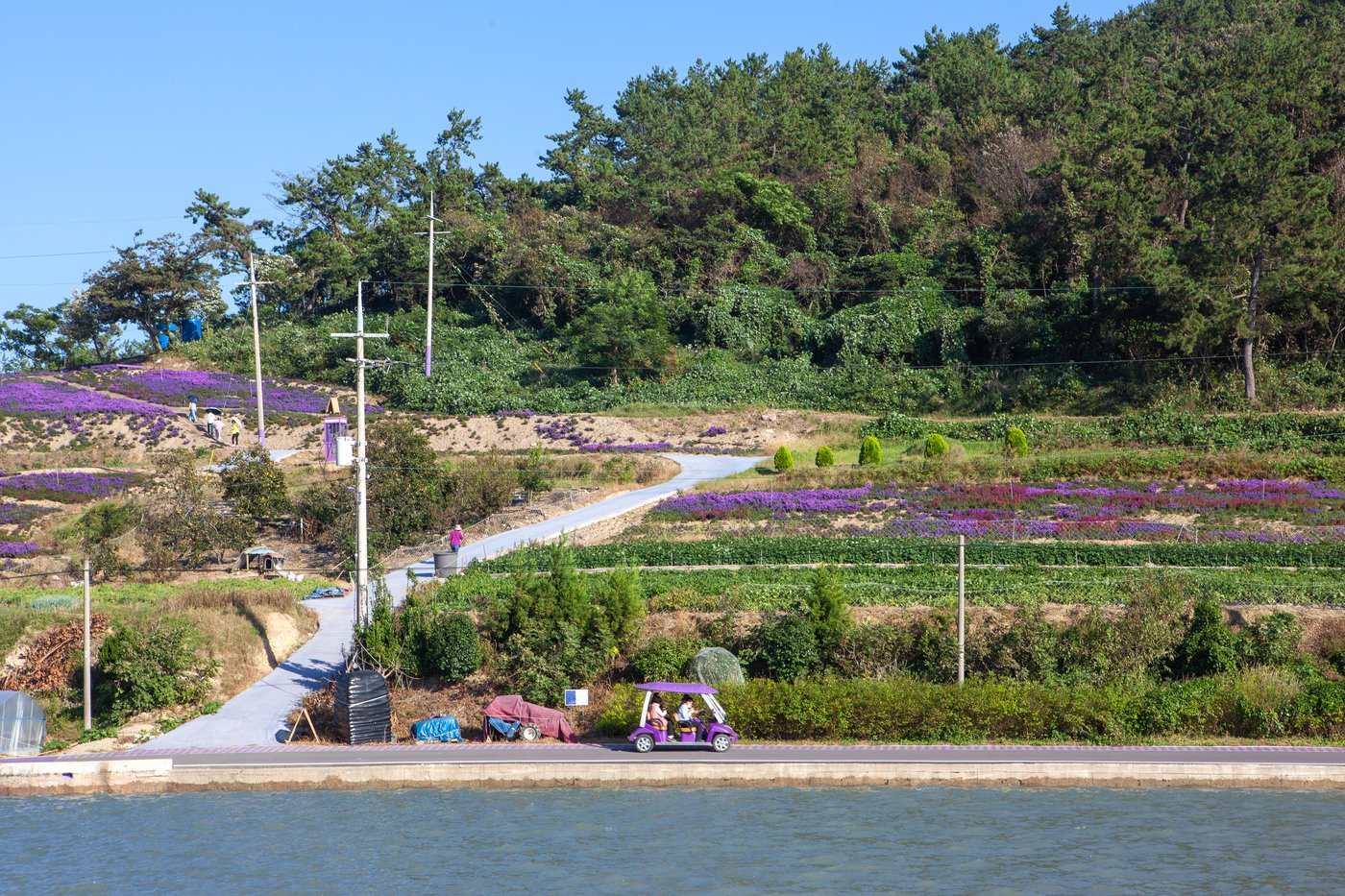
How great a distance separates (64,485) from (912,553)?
3044 centimetres

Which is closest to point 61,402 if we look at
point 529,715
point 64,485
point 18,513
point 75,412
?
point 75,412

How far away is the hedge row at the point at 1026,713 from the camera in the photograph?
24.4 meters

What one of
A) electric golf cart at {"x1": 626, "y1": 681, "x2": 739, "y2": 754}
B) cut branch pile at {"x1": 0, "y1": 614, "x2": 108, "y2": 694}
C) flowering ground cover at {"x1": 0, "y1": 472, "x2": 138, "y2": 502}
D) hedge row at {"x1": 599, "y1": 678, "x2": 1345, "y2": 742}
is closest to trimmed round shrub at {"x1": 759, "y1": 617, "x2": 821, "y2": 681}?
hedge row at {"x1": 599, "y1": 678, "x2": 1345, "y2": 742}

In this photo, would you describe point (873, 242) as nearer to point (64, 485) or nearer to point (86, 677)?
point (64, 485)

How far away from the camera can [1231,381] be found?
50781 millimetres

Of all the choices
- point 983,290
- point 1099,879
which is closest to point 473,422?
point 983,290

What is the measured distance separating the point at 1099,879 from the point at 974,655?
28.7ft

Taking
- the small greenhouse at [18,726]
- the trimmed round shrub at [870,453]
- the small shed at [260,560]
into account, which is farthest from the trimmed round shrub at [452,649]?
the trimmed round shrub at [870,453]

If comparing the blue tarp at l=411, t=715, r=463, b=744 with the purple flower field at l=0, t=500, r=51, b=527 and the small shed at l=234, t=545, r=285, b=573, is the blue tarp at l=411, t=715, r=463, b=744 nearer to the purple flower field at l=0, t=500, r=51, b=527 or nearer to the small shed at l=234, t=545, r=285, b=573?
the small shed at l=234, t=545, r=285, b=573

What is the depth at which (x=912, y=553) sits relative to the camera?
34500 mm

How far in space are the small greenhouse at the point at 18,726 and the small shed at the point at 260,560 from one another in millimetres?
11997

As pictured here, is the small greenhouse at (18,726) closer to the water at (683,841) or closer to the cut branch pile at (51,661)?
the cut branch pile at (51,661)

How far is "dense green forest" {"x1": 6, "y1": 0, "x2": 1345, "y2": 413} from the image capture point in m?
51.5

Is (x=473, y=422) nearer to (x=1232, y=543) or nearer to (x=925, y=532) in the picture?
(x=925, y=532)
